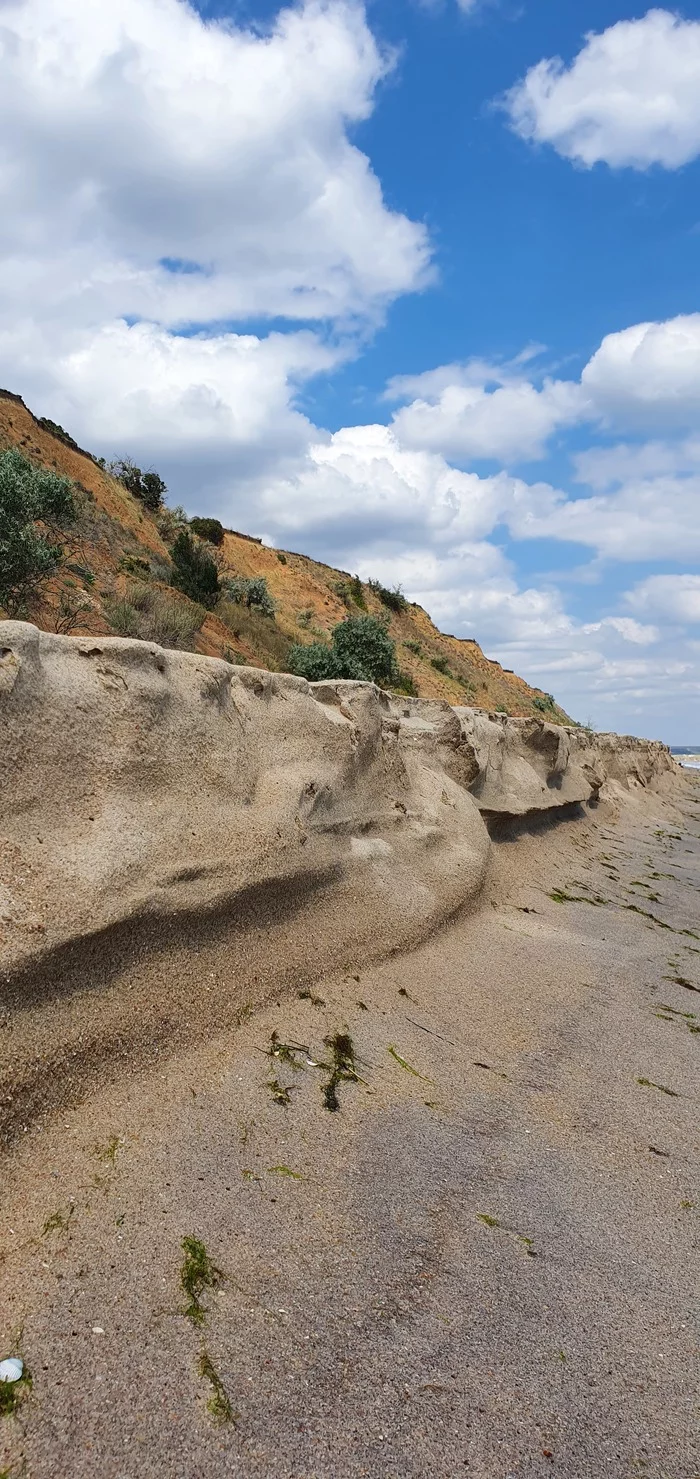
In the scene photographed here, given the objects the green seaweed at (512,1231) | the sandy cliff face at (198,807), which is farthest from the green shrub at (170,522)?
the green seaweed at (512,1231)

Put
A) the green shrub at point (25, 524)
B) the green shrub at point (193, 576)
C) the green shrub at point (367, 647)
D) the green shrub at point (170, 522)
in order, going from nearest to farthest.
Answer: the green shrub at point (25, 524) → the green shrub at point (367, 647) → the green shrub at point (193, 576) → the green shrub at point (170, 522)

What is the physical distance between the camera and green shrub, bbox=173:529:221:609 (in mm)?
18344

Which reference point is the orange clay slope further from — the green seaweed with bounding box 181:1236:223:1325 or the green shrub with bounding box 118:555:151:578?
the green seaweed with bounding box 181:1236:223:1325

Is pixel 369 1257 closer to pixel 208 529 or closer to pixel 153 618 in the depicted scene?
pixel 153 618

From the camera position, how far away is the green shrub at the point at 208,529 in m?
29.1

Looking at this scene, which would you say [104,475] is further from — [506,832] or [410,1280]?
[410,1280]

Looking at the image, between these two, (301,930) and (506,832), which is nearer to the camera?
(301,930)

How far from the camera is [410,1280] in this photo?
7.39 feet

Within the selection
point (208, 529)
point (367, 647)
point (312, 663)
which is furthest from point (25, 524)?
point (208, 529)

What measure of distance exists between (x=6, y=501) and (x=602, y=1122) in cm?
1127

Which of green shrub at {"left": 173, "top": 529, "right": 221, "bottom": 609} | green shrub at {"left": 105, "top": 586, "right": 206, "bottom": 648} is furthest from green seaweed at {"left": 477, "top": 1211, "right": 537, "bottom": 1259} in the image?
green shrub at {"left": 173, "top": 529, "right": 221, "bottom": 609}

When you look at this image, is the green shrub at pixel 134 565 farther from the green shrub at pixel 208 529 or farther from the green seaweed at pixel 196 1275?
the green seaweed at pixel 196 1275

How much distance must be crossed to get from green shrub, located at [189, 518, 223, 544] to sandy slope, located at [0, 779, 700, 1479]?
27.1 meters

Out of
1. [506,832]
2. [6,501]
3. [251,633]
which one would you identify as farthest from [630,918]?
[251,633]
